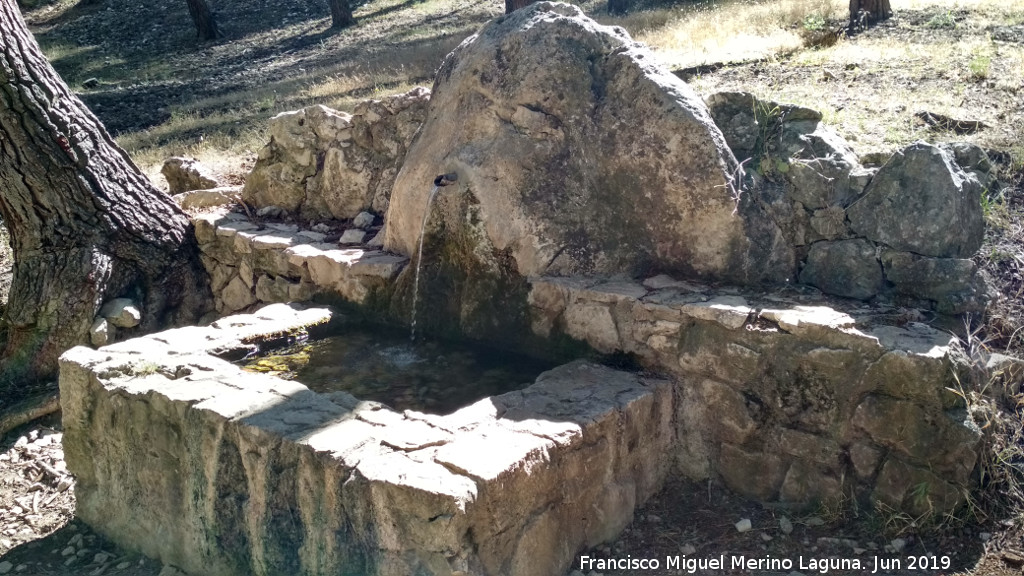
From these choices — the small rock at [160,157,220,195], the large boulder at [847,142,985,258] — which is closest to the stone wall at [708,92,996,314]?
the large boulder at [847,142,985,258]

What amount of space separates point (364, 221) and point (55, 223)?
1.87 m

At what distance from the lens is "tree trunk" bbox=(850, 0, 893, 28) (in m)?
8.34

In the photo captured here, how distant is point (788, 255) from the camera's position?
3945mm

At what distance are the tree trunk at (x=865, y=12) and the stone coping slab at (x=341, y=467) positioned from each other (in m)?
6.08

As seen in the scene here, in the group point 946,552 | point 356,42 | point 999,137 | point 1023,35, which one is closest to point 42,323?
point 946,552

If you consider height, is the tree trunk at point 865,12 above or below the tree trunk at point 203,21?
below

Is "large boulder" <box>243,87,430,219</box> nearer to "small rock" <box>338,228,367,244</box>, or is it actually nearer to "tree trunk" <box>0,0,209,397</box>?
A: "small rock" <box>338,228,367,244</box>

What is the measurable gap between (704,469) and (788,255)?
1.01 meters

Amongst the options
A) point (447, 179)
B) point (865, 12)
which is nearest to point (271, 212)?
point (447, 179)

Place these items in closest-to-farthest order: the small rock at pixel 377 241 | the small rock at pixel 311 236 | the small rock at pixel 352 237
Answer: the small rock at pixel 377 241, the small rock at pixel 352 237, the small rock at pixel 311 236

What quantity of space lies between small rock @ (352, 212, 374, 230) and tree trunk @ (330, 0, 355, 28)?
37.9 feet

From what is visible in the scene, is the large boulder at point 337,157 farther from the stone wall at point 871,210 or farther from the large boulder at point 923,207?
the large boulder at point 923,207

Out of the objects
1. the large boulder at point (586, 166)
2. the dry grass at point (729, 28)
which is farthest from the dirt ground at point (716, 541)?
the dry grass at point (729, 28)

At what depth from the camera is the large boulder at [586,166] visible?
3.95 metres
